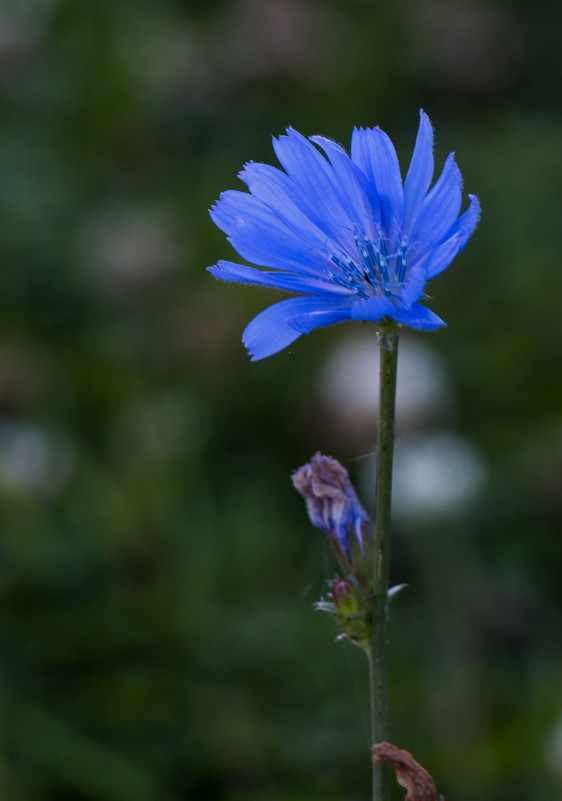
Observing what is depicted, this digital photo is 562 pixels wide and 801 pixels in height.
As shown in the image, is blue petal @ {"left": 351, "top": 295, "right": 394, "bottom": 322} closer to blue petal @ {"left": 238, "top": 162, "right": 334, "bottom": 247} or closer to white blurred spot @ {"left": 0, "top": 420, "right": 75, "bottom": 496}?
blue petal @ {"left": 238, "top": 162, "right": 334, "bottom": 247}

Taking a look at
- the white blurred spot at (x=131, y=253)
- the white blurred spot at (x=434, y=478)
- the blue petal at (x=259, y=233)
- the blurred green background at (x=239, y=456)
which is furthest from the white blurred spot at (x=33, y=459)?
the blue petal at (x=259, y=233)

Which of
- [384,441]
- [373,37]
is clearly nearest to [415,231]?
[384,441]

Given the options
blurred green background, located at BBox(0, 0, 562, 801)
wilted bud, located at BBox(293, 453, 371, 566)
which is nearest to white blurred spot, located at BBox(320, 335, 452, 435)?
blurred green background, located at BBox(0, 0, 562, 801)

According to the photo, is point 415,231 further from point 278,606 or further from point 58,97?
point 58,97

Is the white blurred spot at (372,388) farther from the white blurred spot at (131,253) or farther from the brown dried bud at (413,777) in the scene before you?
the brown dried bud at (413,777)

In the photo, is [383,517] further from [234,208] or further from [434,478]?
[434,478]

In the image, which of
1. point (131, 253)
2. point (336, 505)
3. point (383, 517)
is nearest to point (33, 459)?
point (131, 253)
